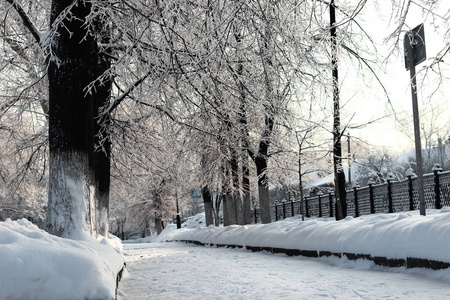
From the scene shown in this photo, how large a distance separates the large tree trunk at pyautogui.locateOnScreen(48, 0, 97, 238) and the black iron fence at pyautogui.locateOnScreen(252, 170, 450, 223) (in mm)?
13671

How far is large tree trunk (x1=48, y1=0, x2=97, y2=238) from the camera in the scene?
20.9 ft

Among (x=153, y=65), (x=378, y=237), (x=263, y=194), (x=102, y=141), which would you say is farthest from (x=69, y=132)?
(x=263, y=194)

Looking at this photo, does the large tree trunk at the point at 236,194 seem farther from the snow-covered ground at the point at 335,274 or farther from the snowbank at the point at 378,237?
the snow-covered ground at the point at 335,274

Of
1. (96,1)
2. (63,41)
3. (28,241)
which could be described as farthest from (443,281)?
(63,41)

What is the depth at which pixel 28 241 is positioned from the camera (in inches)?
165

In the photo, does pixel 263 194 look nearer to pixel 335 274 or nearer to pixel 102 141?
pixel 102 141

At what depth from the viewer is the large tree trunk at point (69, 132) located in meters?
6.37

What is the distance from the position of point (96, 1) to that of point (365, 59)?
10.1 meters

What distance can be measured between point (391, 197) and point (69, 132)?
53.9 ft

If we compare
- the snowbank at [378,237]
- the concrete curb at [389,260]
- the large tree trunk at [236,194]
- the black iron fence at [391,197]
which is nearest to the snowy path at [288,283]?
the concrete curb at [389,260]

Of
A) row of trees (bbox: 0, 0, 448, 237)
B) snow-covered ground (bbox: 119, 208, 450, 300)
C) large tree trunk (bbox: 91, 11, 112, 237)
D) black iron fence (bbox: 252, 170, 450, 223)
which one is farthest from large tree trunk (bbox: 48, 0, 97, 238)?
black iron fence (bbox: 252, 170, 450, 223)

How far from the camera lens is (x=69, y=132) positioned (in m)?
6.60

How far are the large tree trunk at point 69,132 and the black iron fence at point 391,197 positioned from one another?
13.7m

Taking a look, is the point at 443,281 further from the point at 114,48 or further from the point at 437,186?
the point at 437,186
